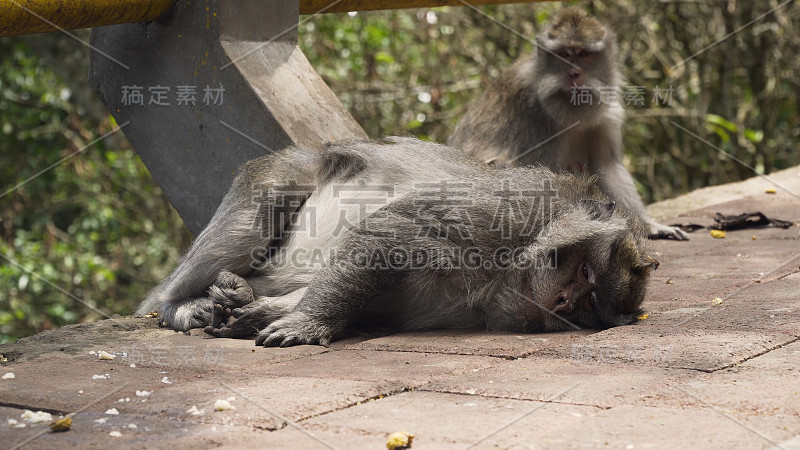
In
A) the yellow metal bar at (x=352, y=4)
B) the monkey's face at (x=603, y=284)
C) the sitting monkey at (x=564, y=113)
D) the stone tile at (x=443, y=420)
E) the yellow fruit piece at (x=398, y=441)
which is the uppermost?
the yellow metal bar at (x=352, y=4)

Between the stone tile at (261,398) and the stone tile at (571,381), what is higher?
the stone tile at (571,381)

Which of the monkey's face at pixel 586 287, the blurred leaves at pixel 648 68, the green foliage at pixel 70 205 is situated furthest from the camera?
the blurred leaves at pixel 648 68

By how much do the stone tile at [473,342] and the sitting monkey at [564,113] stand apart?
3.26 m

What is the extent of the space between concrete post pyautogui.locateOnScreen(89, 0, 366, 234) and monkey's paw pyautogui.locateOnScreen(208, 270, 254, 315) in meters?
0.92

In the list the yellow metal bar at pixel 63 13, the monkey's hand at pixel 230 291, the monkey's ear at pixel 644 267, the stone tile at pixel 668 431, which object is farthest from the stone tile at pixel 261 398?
the yellow metal bar at pixel 63 13

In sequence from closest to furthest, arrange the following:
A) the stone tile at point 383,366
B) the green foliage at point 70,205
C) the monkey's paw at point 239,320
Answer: the stone tile at point 383,366
the monkey's paw at point 239,320
the green foliage at point 70,205

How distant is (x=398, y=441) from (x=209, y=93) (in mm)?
3273

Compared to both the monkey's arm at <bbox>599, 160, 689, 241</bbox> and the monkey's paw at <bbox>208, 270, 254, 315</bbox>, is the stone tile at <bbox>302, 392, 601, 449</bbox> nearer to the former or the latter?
the monkey's paw at <bbox>208, 270, 254, 315</bbox>

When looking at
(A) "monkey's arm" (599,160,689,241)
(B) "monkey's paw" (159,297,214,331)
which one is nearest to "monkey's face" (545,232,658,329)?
(B) "monkey's paw" (159,297,214,331)

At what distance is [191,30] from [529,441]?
3527 mm

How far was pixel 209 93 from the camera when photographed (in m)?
5.24

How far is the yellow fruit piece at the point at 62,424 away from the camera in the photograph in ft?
8.33

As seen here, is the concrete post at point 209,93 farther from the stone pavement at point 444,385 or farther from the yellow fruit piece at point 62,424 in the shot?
the yellow fruit piece at point 62,424

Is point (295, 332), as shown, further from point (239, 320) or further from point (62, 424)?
point (62, 424)
